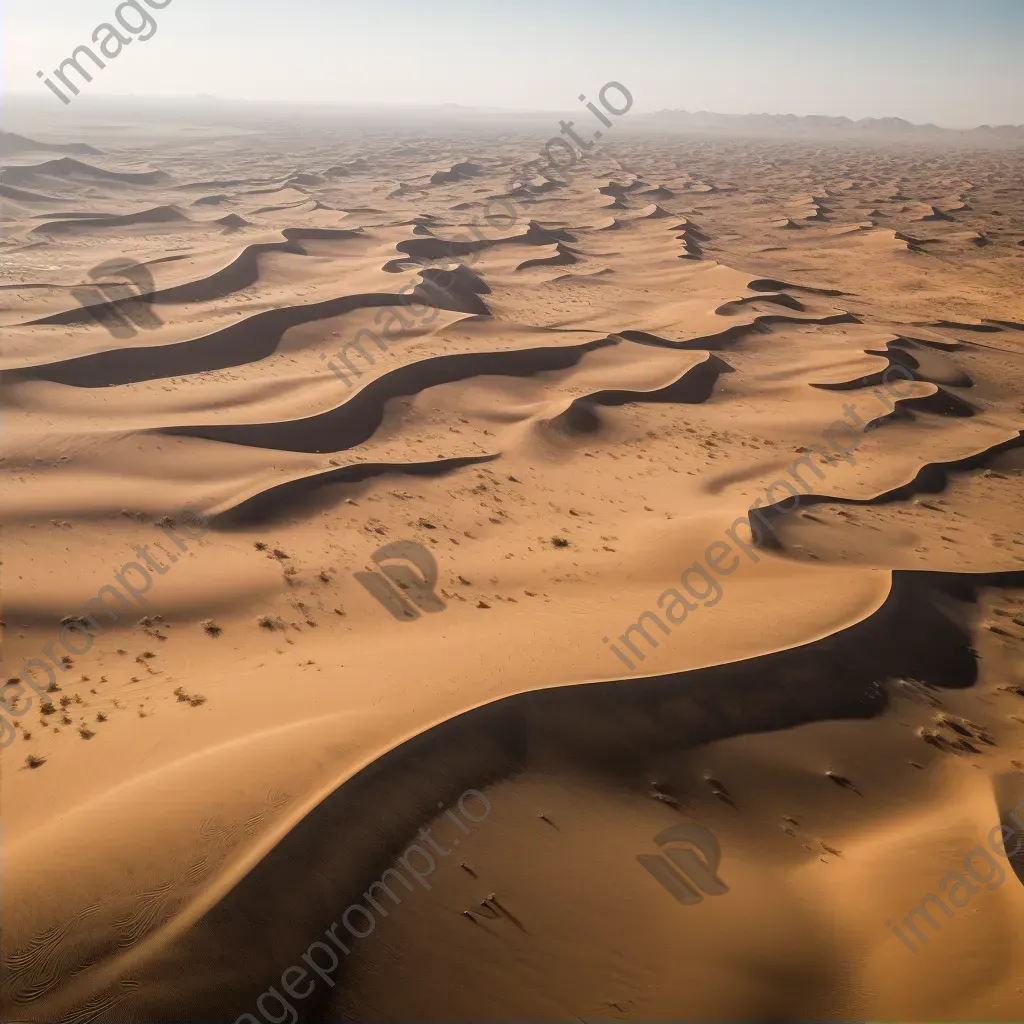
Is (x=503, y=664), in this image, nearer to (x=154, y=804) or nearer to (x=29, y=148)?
(x=154, y=804)

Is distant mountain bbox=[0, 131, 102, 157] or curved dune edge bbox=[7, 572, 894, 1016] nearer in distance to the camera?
curved dune edge bbox=[7, 572, 894, 1016]

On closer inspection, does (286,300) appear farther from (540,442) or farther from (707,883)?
(707,883)

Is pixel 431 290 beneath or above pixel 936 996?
above

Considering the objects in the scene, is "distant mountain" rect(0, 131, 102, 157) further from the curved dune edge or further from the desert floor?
the curved dune edge

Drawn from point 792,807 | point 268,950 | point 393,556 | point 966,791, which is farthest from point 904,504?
point 268,950

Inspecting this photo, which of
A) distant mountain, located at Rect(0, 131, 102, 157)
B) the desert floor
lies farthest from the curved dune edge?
distant mountain, located at Rect(0, 131, 102, 157)

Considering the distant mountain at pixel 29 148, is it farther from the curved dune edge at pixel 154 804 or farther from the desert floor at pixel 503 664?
the curved dune edge at pixel 154 804

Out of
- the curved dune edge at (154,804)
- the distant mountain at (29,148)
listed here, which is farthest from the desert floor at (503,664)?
the distant mountain at (29,148)
